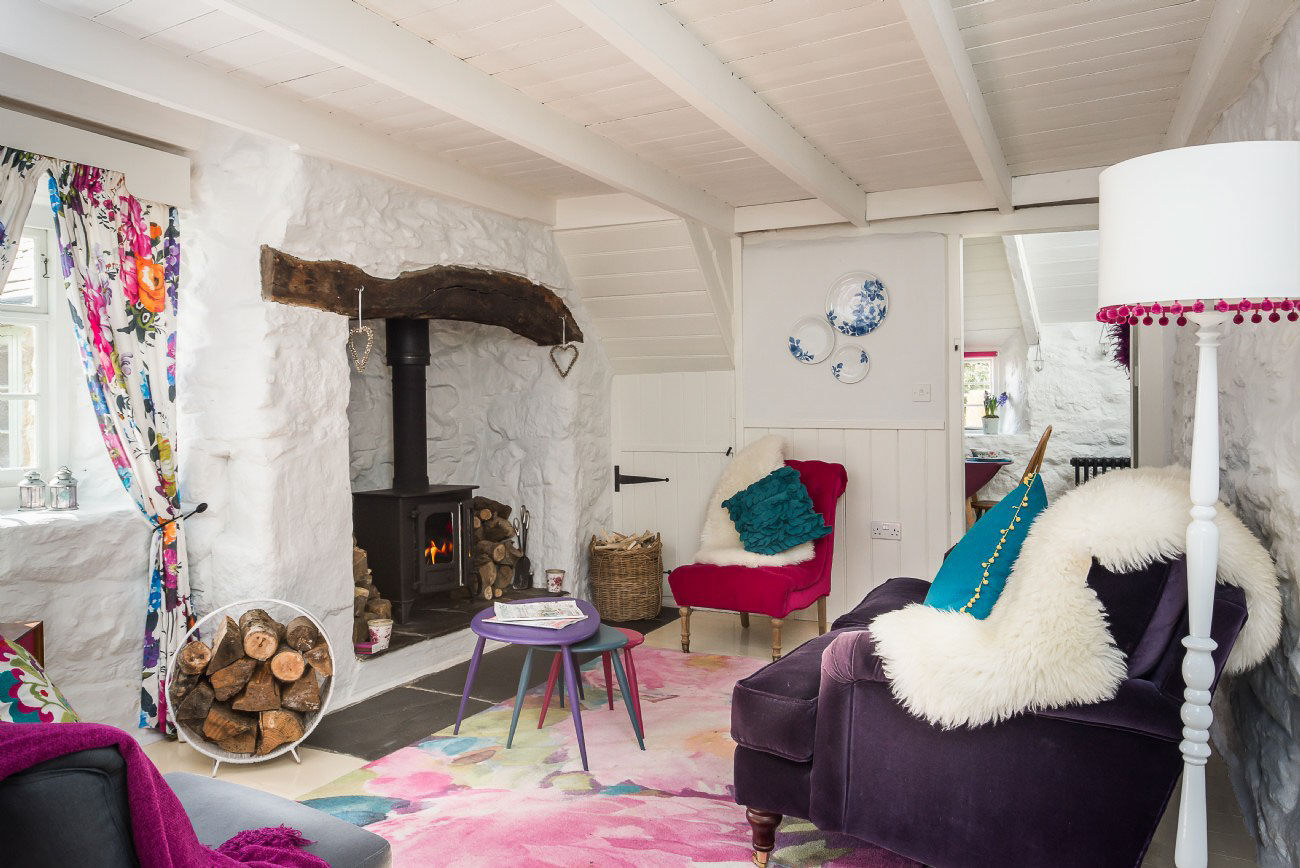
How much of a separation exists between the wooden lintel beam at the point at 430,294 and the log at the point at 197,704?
1.34 metres

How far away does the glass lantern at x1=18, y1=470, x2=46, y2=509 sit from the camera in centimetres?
310

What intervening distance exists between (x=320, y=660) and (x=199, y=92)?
1854mm

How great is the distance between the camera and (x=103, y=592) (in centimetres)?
298

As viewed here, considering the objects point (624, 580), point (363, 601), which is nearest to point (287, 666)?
point (363, 601)

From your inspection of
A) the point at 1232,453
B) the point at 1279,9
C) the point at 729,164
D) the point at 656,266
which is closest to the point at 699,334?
the point at 656,266

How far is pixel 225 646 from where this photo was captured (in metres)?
2.92

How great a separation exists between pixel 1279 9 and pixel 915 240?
8.38ft

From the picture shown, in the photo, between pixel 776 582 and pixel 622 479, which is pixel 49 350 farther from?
pixel 776 582

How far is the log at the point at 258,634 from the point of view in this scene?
2.94m

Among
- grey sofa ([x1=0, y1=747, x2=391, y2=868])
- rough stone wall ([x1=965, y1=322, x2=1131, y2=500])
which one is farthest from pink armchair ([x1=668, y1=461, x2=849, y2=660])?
rough stone wall ([x1=965, y1=322, x2=1131, y2=500])

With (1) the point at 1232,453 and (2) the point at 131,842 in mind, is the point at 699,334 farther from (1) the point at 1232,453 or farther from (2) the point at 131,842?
(2) the point at 131,842

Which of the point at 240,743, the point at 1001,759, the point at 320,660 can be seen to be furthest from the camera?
the point at 320,660

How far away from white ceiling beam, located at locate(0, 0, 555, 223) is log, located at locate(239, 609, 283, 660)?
1624 millimetres

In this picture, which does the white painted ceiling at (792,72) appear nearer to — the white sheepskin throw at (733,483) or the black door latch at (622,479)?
the white sheepskin throw at (733,483)
